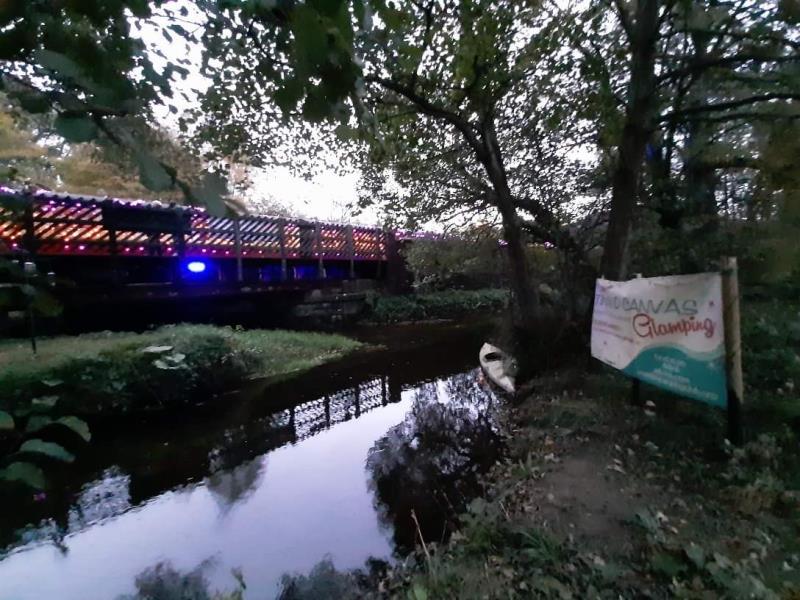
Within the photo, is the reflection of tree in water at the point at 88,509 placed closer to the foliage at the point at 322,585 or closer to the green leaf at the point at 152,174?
the foliage at the point at 322,585

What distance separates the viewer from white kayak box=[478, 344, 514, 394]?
5965mm

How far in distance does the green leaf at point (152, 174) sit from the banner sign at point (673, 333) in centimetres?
283

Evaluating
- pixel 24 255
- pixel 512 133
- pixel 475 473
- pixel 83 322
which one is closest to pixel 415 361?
pixel 512 133

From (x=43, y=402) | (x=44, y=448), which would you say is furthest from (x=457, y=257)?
(x=44, y=448)

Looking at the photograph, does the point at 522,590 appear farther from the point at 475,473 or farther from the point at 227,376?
the point at 227,376

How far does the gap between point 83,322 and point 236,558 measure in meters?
7.05

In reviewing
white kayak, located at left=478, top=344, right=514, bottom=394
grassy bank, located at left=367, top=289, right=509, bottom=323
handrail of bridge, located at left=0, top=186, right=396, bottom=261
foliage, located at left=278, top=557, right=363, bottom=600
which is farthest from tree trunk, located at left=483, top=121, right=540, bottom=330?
grassy bank, located at left=367, top=289, right=509, bottom=323

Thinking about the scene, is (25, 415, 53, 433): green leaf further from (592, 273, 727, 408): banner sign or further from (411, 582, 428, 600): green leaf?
(592, 273, 727, 408): banner sign

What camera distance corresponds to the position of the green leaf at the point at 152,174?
2.08 feet

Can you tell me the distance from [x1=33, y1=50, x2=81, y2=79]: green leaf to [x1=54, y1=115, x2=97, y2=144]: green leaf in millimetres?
65

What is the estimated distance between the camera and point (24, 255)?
3.78 feet

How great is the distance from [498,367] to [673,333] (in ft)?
12.5

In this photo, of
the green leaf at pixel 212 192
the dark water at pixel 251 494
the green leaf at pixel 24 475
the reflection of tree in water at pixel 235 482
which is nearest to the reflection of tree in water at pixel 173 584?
the dark water at pixel 251 494

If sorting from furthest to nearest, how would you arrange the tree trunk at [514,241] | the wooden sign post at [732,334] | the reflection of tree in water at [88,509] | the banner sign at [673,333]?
the tree trunk at [514,241]
the reflection of tree in water at [88,509]
the banner sign at [673,333]
the wooden sign post at [732,334]
